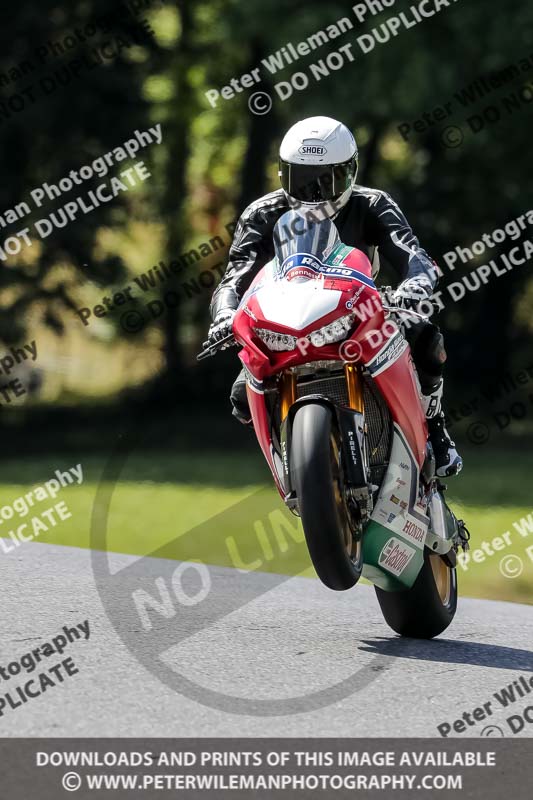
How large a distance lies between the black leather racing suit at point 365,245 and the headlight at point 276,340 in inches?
20.7

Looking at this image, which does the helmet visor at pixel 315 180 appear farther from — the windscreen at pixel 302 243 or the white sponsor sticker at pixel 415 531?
the white sponsor sticker at pixel 415 531

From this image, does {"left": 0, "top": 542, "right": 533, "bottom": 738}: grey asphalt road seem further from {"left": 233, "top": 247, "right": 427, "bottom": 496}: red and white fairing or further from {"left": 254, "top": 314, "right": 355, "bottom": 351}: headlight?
{"left": 254, "top": 314, "right": 355, "bottom": 351}: headlight

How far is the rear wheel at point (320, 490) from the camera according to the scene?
4.87 meters

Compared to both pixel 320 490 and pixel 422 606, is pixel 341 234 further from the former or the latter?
pixel 422 606

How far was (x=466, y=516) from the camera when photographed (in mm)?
13719

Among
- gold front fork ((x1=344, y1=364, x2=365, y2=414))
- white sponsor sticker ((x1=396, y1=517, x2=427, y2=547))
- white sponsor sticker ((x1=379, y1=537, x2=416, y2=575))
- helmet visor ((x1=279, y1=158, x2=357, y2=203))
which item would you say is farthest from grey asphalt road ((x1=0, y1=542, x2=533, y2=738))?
helmet visor ((x1=279, y1=158, x2=357, y2=203))

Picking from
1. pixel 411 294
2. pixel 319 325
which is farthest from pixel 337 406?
pixel 411 294

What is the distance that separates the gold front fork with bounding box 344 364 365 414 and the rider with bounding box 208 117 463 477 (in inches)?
16.1

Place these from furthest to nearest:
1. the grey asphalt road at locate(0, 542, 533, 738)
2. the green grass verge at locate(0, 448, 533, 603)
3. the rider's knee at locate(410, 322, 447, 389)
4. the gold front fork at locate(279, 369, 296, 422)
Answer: the green grass verge at locate(0, 448, 533, 603)
the rider's knee at locate(410, 322, 447, 389)
the gold front fork at locate(279, 369, 296, 422)
the grey asphalt road at locate(0, 542, 533, 738)

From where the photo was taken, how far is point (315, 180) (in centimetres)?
557

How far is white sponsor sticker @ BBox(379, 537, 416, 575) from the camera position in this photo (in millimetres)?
5465

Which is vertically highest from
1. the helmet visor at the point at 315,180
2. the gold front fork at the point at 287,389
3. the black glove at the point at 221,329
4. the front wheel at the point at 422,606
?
the helmet visor at the point at 315,180

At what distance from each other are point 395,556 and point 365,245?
1.50m
